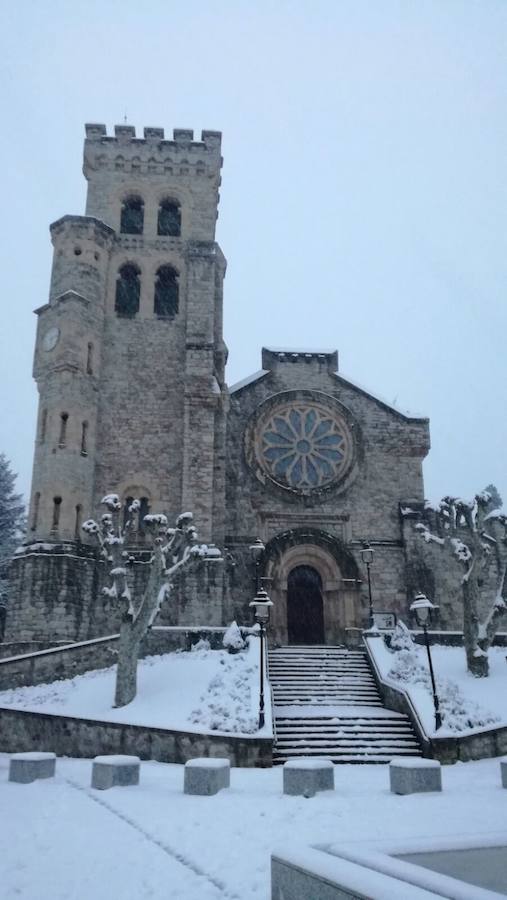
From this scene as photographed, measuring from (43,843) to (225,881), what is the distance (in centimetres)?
250

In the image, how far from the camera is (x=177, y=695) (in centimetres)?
1670

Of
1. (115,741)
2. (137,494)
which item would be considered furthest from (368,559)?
(115,741)

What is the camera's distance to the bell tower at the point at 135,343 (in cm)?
2500

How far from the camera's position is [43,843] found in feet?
23.8

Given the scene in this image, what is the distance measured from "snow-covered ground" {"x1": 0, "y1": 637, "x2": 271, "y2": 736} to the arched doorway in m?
6.63

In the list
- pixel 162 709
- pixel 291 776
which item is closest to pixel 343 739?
pixel 162 709

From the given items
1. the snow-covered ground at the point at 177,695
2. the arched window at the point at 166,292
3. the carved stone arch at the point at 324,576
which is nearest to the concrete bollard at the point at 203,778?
the snow-covered ground at the point at 177,695

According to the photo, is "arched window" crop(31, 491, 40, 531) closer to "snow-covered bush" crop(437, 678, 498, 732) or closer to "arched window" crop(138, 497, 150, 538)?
"arched window" crop(138, 497, 150, 538)

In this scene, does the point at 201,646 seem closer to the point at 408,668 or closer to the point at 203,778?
the point at 408,668

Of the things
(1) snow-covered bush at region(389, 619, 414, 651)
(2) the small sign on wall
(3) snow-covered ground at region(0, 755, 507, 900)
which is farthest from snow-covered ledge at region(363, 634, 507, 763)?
(2) the small sign on wall

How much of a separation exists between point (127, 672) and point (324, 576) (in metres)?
10.9

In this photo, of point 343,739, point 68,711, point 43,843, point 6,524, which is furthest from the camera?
point 6,524

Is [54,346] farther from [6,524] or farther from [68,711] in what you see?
[68,711]

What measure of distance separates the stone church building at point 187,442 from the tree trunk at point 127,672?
5735 mm
